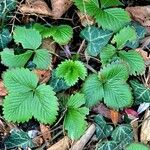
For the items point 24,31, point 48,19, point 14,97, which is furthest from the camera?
point 48,19

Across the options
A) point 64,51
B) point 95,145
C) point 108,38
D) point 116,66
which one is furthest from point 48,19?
point 95,145

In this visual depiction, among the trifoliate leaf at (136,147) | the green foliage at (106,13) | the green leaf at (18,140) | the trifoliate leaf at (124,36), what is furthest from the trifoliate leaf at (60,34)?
the trifoliate leaf at (136,147)

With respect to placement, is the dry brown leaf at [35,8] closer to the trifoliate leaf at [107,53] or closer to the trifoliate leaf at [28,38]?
the trifoliate leaf at [28,38]

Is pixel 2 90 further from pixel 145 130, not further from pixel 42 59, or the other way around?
pixel 145 130

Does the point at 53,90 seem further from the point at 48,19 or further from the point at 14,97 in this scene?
the point at 48,19

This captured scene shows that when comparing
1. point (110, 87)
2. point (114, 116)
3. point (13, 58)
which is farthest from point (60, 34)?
point (114, 116)
